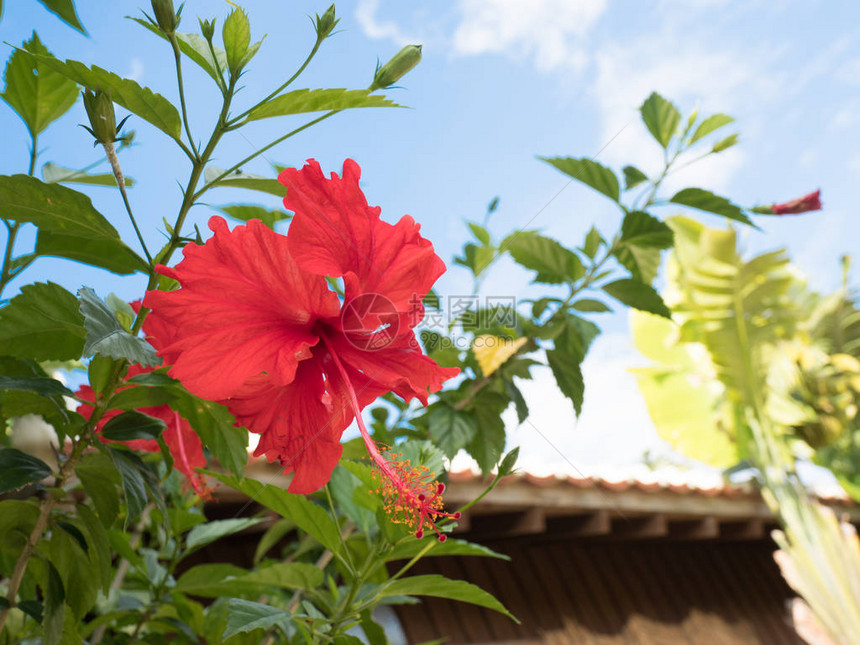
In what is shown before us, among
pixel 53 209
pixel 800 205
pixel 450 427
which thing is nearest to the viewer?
pixel 53 209

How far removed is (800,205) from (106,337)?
1.26m

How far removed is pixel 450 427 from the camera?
3.48ft

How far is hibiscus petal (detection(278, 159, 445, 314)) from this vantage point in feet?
1.80

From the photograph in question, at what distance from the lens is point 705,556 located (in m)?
3.79

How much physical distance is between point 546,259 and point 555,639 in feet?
7.11

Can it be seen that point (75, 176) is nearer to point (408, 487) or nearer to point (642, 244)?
point (408, 487)

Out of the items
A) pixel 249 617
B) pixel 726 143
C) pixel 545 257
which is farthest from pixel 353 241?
pixel 726 143

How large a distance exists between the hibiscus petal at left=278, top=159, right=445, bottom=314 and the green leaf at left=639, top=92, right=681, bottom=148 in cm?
89

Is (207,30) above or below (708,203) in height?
above

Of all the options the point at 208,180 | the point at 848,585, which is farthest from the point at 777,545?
the point at 208,180

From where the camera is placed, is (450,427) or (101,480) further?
(450,427)

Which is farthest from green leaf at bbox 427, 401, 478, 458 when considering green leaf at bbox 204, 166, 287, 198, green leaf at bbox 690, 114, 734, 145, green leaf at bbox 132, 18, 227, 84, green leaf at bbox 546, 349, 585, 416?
green leaf at bbox 690, 114, 734, 145

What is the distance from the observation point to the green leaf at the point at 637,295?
112 centimetres

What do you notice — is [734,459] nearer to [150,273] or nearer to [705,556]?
[705,556]
